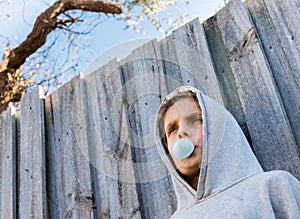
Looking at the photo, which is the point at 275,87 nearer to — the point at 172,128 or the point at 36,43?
the point at 172,128

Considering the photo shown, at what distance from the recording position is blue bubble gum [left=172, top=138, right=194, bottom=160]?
1.46 metres

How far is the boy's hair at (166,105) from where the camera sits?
1.60 m

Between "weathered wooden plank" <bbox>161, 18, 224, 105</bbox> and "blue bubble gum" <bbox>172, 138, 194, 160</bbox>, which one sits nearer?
"blue bubble gum" <bbox>172, 138, 194, 160</bbox>

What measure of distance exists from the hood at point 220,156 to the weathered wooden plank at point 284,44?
19cm

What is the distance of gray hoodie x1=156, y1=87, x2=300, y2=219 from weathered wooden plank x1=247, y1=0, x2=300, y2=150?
20 centimetres

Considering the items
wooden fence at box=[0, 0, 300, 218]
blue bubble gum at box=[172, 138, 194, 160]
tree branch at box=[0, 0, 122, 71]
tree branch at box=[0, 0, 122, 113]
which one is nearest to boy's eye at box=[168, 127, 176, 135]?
blue bubble gum at box=[172, 138, 194, 160]

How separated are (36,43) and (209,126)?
233 centimetres

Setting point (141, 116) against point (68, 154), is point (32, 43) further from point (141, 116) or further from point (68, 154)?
point (141, 116)

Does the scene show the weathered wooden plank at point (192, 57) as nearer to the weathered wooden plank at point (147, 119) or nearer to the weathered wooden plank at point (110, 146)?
the weathered wooden plank at point (147, 119)

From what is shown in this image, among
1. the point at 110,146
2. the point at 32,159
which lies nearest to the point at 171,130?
the point at 110,146

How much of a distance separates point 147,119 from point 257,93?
484mm

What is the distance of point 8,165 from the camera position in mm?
2281

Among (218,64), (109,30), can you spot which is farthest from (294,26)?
(109,30)

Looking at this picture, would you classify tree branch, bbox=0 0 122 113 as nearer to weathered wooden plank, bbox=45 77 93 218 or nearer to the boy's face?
weathered wooden plank, bbox=45 77 93 218
